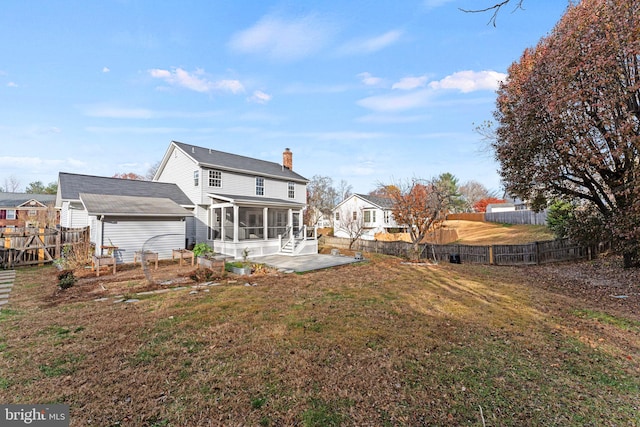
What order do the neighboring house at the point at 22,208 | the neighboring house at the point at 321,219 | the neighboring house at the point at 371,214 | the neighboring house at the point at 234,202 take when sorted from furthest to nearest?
the neighboring house at the point at 321,219
the neighboring house at the point at 22,208
the neighboring house at the point at 371,214
the neighboring house at the point at 234,202

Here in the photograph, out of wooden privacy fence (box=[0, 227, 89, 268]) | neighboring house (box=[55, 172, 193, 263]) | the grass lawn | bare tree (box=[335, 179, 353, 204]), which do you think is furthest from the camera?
bare tree (box=[335, 179, 353, 204])

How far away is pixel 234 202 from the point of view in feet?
49.0

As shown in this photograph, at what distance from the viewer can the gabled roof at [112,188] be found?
600 inches

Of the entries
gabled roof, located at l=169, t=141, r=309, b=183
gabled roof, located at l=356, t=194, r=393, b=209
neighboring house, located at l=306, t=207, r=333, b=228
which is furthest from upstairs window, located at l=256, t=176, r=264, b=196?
neighboring house, located at l=306, t=207, r=333, b=228

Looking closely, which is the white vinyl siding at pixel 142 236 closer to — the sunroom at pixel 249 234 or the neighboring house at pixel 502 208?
the sunroom at pixel 249 234

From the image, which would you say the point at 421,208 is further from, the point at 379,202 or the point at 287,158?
the point at 379,202

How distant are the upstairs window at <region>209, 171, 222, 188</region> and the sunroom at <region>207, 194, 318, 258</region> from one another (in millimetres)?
1043

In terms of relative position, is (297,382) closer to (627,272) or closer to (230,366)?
(230,366)

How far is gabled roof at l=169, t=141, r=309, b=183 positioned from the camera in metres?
17.6

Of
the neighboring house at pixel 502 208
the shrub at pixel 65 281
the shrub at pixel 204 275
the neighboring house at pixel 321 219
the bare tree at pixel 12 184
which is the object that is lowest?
the shrub at pixel 204 275

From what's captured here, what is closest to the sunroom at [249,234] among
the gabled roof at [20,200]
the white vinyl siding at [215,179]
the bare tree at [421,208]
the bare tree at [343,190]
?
the white vinyl siding at [215,179]

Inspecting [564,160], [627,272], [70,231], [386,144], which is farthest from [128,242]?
[627,272]

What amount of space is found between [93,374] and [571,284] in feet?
45.7

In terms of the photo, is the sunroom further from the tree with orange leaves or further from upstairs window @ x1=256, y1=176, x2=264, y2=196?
the tree with orange leaves
